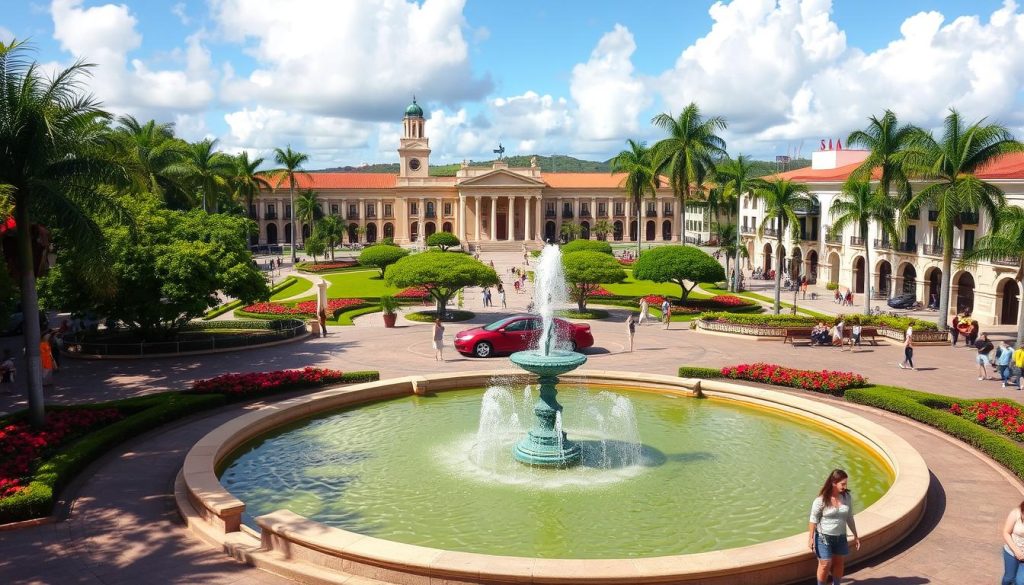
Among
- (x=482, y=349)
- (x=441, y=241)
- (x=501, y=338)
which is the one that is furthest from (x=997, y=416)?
(x=441, y=241)

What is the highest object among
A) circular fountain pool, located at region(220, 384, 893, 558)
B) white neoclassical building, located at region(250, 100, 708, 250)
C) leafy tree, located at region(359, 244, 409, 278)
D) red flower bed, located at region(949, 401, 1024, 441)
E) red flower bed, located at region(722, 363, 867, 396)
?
white neoclassical building, located at region(250, 100, 708, 250)

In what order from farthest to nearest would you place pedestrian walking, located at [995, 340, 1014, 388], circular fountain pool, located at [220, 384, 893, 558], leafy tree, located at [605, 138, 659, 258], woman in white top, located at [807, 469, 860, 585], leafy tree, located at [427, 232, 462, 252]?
1. leafy tree, located at [427, 232, 462, 252]
2. leafy tree, located at [605, 138, 659, 258]
3. pedestrian walking, located at [995, 340, 1014, 388]
4. circular fountain pool, located at [220, 384, 893, 558]
5. woman in white top, located at [807, 469, 860, 585]

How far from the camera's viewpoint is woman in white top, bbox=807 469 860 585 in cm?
902

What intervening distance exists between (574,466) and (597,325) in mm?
20956

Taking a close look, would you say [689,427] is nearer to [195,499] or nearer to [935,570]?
[935,570]

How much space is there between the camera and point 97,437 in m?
15.2

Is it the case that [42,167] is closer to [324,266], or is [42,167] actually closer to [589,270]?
[589,270]

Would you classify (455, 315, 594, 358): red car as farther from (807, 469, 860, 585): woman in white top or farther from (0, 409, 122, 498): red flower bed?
(807, 469, 860, 585): woman in white top

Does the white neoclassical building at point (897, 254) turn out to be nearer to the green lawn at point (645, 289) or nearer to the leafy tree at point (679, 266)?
the leafy tree at point (679, 266)

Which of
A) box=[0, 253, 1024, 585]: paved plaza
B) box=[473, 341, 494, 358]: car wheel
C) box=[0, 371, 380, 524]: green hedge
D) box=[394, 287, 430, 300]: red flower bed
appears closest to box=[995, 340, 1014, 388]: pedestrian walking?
box=[0, 253, 1024, 585]: paved plaza

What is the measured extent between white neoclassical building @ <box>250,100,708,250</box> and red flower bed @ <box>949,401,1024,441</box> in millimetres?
86356

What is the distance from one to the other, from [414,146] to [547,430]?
319 ft

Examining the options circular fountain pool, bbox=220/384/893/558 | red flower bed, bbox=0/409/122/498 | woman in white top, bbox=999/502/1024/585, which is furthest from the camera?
red flower bed, bbox=0/409/122/498

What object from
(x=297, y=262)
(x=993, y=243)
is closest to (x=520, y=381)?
(x=993, y=243)
